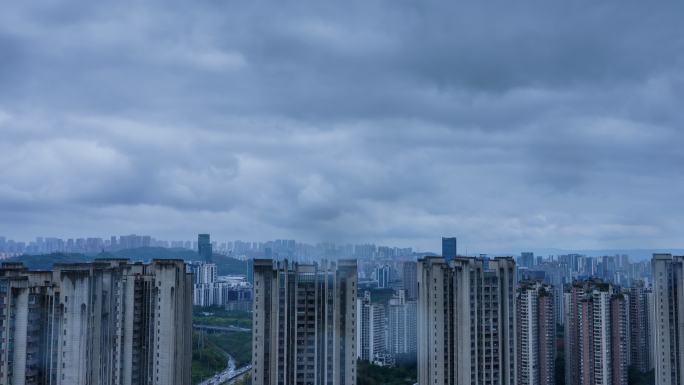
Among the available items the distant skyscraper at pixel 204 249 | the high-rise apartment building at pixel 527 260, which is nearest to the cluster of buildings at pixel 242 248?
the distant skyscraper at pixel 204 249

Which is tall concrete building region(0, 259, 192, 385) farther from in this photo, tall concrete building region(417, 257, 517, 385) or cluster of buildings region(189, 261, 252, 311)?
cluster of buildings region(189, 261, 252, 311)

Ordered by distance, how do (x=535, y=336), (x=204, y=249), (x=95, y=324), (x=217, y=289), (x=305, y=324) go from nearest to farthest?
(x=95, y=324) → (x=305, y=324) → (x=535, y=336) → (x=204, y=249) → (x=217, y=289)

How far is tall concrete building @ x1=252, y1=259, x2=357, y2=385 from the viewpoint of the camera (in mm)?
5156

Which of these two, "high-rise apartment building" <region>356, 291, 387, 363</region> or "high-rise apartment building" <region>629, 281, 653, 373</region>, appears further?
"high-rise apartment building" <region>356, 291, 387, 363</region>

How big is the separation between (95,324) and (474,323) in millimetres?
3374

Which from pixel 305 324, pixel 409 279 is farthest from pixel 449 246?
pixel 305 324

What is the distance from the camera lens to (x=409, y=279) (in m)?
7.66

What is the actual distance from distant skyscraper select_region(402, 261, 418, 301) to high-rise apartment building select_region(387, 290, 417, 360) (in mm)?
118

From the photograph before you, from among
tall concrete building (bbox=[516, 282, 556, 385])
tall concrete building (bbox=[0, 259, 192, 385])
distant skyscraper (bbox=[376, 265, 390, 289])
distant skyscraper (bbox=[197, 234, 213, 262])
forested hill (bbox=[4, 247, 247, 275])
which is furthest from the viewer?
distant skyscraper (bbox=[197, 234, 213, 262])

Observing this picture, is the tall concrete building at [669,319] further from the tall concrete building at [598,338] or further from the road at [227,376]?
the road at [227,376]

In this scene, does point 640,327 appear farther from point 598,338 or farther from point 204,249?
point 204,249

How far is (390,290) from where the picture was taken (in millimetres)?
8367

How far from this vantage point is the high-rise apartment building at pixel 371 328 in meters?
8.65

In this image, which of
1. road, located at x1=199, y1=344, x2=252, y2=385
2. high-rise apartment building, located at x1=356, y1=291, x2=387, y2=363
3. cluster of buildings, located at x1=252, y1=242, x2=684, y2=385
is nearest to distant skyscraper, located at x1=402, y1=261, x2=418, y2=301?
cluster of buildings, located at x1=252, y1=242, x2=684, y2=385
